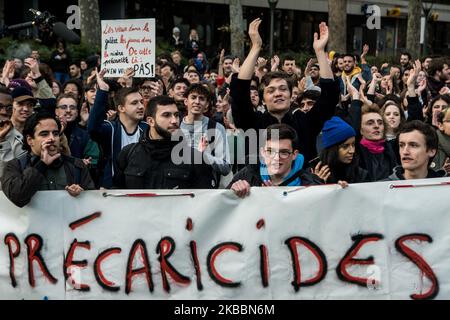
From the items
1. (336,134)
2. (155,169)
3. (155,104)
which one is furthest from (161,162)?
(336,134)

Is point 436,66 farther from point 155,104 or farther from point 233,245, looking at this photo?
point 233,245

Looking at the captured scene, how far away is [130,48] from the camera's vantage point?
32.7 feet

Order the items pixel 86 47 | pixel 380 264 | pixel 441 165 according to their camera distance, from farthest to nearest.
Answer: pixel 86 47 < pixel 441 165 < pixel 380 264

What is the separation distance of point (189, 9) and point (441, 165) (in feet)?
103

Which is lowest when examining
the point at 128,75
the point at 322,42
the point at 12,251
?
the point at 12,251

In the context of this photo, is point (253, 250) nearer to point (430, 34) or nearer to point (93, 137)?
point (93, 137)

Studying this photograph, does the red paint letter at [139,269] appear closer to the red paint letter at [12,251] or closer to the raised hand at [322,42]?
the red paint letter at [12,251]

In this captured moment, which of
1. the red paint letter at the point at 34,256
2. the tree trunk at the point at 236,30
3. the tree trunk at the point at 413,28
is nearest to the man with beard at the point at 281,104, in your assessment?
the red paint letter at the point at 34,256

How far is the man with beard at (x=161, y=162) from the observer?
592 centimetres

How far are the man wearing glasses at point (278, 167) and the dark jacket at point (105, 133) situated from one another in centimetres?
179

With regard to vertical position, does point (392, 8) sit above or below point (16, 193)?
above

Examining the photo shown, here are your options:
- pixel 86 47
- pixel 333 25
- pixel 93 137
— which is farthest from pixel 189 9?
pixel 93 137

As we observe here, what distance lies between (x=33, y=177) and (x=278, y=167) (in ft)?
4.94

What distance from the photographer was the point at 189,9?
37.3 metres
